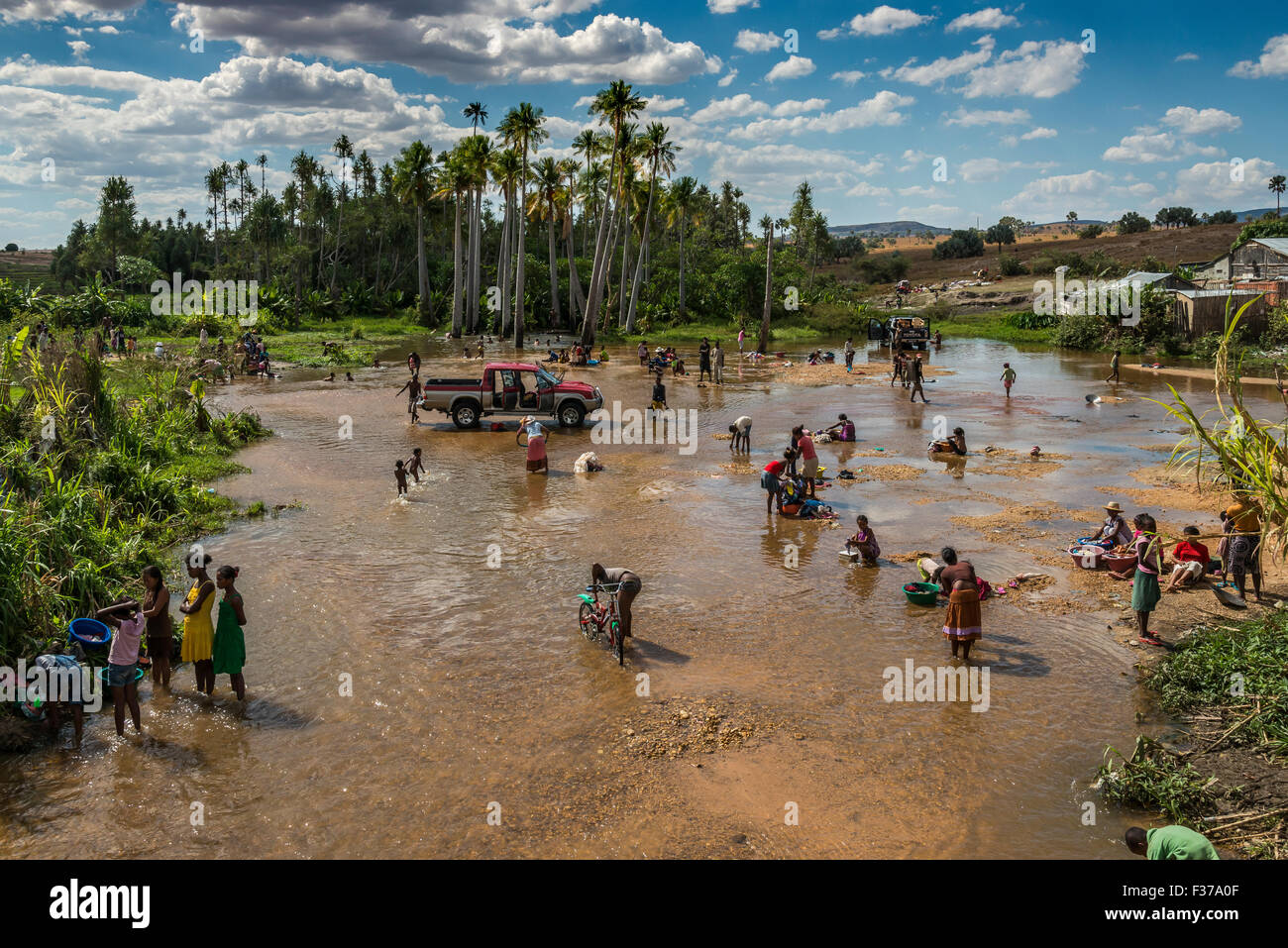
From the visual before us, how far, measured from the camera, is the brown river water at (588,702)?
7.16m

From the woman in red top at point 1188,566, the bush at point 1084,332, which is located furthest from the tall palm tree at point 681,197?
the woman in red top at point 1188,566

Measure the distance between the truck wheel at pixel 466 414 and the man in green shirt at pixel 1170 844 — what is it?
2157 centimetres

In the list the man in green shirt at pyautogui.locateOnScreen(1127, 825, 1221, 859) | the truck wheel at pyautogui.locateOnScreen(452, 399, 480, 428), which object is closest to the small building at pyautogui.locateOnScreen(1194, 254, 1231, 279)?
the truck wheel at pyautogui.locateOnScreen(452, 399, 480, 428)

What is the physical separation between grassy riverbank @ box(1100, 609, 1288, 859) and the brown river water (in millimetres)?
296

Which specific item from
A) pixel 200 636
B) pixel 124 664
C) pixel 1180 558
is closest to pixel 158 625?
pixel 200 636

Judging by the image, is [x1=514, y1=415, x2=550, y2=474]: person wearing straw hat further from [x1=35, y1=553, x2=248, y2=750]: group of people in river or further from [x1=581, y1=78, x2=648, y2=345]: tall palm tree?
[x1=581, y1=78, x2=648, y2=345]: tall palm tree

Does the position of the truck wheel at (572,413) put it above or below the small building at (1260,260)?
below

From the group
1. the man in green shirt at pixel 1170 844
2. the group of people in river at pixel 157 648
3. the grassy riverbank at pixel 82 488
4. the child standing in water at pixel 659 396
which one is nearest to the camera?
the man in green shirt at pixel 1170 844

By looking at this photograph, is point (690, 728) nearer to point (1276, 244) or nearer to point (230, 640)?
point (230, 640)

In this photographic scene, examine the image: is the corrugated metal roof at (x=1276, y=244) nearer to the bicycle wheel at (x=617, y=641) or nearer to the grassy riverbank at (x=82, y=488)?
the bicycle wheel at (x=617, y=641)

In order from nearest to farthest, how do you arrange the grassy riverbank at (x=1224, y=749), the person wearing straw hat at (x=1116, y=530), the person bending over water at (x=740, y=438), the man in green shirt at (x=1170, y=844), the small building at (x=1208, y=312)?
1. the man in green shirt at (x=1170, y=844)
2. the grassy riverbank at (x=1224, y=749)
3. the person wearing straw hat at (x=1116, y=530)
4. the person bending over water at (x=740, y=438)
5. the small building at (x=1208, y=312)

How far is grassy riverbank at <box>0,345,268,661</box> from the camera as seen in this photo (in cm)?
966

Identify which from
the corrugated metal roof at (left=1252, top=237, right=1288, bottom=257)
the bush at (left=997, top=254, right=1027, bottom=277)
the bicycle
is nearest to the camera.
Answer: the bicycle

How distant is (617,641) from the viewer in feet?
34.4
